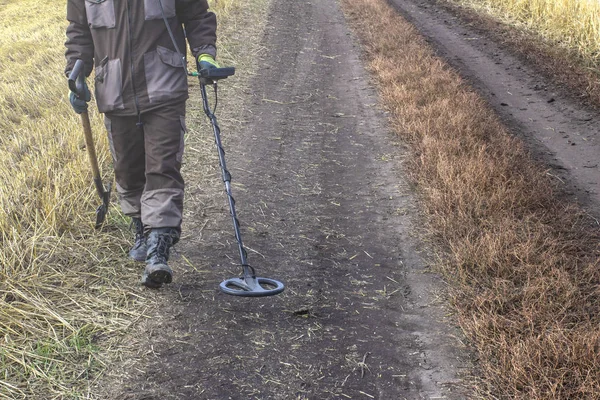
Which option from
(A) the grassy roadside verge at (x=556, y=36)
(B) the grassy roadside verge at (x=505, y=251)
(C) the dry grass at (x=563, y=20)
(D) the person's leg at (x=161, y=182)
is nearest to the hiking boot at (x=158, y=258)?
(D) the person's leg at (x=161, y=182)

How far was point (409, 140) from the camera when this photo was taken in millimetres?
6852

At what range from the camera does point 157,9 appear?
3777 mm

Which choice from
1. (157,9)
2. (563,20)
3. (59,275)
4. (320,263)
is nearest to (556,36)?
(563,20)

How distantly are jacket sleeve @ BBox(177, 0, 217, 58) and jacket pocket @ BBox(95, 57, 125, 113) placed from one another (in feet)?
1.81

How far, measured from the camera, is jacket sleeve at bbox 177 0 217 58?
159 inches

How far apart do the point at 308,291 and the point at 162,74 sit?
1.67 m

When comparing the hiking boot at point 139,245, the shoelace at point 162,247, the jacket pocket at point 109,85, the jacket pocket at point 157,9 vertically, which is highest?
the jacket pocket at point 157,9

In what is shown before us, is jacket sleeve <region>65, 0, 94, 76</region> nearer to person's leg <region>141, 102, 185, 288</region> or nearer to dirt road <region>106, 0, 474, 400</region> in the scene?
person's leg <region>141, 102, 185, 288</region>

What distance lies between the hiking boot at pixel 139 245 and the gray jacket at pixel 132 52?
85cm

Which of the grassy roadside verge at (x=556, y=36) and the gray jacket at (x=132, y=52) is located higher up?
the gray jacket at (x=132, y=52)

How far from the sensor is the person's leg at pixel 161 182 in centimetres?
385

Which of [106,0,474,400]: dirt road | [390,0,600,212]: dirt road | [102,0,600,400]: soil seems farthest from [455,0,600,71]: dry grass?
[106,0,474,400]: dirt road

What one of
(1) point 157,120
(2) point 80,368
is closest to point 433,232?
(1) point 157,120

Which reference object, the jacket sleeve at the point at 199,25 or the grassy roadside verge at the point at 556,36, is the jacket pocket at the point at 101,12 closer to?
the jacket sleeve at the point at 199,25
